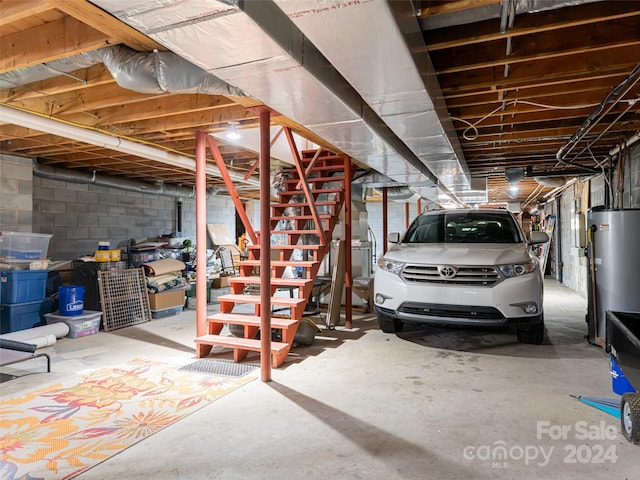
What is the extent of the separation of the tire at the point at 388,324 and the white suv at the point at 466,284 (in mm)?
73

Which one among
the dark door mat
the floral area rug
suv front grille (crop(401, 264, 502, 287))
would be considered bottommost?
the floral area rug

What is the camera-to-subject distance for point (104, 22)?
2227 mm

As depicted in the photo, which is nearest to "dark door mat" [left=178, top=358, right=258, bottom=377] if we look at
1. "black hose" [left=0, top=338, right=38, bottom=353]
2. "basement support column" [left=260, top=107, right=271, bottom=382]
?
"basement support column" [left=260, top=107, right=271, bottom=382]

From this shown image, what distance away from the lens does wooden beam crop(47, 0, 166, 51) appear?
2014 mm

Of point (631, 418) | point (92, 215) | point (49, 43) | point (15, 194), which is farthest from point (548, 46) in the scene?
point (92, 215)

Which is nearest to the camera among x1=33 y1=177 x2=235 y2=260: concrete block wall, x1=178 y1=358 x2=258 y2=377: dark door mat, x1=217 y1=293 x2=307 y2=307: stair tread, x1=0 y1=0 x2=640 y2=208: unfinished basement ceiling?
x1=0 y1=0 x2=640 y2=208: unfinished basement ceiling

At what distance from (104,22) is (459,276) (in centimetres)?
331

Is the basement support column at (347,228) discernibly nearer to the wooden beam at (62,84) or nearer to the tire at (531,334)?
the tire at (531,334)

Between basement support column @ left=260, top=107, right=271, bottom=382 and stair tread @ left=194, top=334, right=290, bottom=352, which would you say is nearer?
basement support column @ left=260, top=107, right=271, bottom=382

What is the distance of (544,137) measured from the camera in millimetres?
4668

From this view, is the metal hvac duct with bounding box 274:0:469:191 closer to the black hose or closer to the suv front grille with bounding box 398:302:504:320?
the suv front grille with bounding box 398:302:504:320

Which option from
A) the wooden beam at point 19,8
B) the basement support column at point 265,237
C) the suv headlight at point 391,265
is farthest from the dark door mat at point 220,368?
the wooden beam at point 19,8

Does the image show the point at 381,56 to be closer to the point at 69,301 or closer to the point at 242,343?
the point at 242,343

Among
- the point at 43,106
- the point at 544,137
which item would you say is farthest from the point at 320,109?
the point at 544,137
